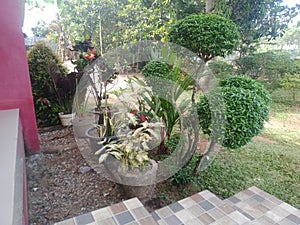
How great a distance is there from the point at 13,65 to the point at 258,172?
2.87 meters

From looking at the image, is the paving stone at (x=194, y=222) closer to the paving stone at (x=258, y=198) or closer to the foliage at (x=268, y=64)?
the paving stone at (x=258, y=198)

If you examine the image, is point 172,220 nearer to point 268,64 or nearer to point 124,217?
point 124,217

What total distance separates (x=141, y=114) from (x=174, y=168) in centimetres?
65

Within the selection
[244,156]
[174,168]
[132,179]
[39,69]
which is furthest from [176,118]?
[39,69]

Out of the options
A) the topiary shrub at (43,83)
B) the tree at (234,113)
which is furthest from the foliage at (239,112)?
the topiary shrub at (43,83)

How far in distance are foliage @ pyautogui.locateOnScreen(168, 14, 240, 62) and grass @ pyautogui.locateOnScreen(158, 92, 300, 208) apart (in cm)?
116

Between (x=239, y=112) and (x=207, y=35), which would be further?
(x=207, y=35)

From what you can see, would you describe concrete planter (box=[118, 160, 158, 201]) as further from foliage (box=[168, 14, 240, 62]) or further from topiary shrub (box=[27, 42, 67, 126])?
topiary shrub (box=[27, 42, 67, 126])

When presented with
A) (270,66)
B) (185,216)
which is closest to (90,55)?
(185,216)

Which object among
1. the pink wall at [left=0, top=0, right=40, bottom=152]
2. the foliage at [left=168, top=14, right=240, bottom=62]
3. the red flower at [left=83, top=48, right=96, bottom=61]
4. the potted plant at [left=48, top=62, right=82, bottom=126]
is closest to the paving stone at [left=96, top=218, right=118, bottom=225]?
the foliage at [left=168, top=14, right=240, bottom=62]

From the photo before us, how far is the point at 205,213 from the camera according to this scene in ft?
4.89

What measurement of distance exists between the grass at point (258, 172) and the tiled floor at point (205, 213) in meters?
0.38

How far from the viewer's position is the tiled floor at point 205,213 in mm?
1190

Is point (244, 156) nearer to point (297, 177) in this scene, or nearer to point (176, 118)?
point (297, 177)
